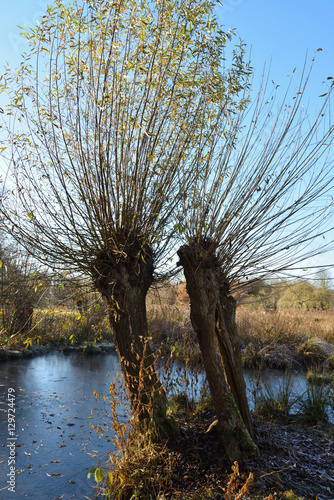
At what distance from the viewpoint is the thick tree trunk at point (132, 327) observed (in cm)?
374

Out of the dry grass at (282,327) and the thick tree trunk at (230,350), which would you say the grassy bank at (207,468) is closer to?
the thick tree trunk at (230,350)

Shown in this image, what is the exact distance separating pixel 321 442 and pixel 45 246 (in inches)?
161

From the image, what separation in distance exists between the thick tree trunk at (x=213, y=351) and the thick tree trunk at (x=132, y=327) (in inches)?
20.1

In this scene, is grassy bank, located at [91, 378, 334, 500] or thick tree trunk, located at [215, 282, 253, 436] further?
thick tree trunk, located at [215, 282, 253, 436]

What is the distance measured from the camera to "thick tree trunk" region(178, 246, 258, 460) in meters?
3.66

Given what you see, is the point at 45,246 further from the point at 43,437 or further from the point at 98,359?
the point at 98,359

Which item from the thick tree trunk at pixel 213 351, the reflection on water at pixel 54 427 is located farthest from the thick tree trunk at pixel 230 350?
the reflection on water at pixel 54 427

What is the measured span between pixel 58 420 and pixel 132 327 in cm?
310

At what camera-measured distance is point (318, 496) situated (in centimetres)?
320

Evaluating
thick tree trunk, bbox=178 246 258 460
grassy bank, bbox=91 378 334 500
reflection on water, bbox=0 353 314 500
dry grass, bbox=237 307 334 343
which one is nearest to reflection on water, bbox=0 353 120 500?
reflection on water, bbox=0 353 314 500

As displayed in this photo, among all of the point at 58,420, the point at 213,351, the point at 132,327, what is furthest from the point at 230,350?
the point at 58,420

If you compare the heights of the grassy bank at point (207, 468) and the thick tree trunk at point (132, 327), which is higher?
the thick tree trunk at point (132, 327)

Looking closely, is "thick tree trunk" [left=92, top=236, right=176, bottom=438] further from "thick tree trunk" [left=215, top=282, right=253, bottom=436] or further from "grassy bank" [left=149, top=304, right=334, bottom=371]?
"grassy bank" [left=149, top=304, right=334, bottom=371]

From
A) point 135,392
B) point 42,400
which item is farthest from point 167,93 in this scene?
point 42,400
